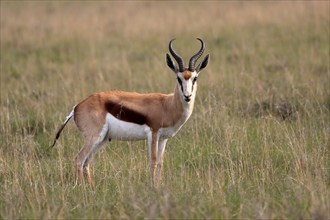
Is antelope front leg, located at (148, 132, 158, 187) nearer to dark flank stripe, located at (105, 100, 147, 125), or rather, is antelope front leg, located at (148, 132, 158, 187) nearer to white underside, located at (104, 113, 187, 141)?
white underside, located at (104, 113, 187, 141)

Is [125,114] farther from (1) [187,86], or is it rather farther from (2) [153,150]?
(1) [187,86]

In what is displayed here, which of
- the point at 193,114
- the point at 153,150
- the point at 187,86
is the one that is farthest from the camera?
the point at 193,114

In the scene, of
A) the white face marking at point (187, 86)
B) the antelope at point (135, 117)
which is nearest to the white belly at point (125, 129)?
the antelope at point (135, 117)

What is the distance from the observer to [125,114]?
6414mm

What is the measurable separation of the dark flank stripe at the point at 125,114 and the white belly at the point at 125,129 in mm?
35

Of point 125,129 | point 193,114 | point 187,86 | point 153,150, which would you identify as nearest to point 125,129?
point 125,129

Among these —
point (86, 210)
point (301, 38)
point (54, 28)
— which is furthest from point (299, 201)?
point (54, 28)

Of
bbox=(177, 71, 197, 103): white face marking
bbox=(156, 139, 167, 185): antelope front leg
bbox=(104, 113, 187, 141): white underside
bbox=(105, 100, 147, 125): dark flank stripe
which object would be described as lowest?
bbox=(156, 139, 167, 185): antelope front leg

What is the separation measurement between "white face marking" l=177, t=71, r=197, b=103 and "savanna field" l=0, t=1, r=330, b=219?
0.71 m

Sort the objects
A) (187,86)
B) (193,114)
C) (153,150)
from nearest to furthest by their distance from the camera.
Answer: (187,86) → (153,150) → (193,114)

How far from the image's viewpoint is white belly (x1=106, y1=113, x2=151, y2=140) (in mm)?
6406

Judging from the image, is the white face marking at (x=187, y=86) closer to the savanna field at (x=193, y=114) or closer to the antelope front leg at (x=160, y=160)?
the antelope front leg at (x=160, y=160)

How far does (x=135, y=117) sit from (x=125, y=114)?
0.33ft

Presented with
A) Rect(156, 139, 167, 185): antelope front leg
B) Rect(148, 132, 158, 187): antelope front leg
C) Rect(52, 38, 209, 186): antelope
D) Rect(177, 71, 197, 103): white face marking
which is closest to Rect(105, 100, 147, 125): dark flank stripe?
Rect(52, 38, 209, 186): antelope
